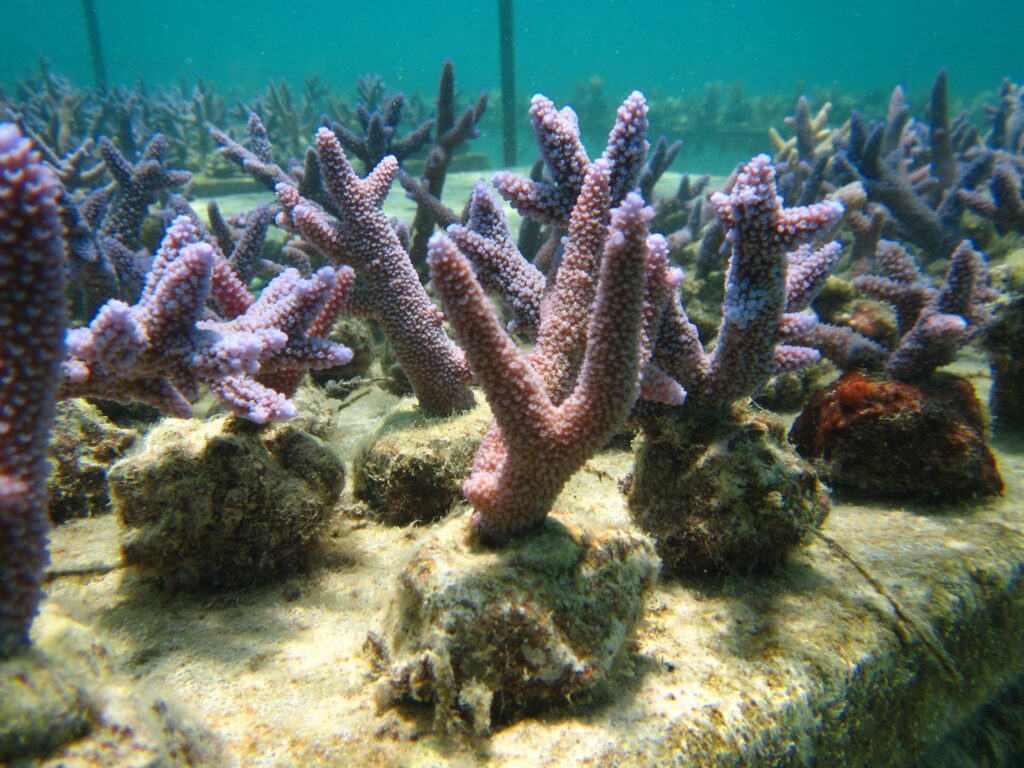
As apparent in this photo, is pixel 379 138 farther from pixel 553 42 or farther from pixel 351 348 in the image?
pixel 553 42

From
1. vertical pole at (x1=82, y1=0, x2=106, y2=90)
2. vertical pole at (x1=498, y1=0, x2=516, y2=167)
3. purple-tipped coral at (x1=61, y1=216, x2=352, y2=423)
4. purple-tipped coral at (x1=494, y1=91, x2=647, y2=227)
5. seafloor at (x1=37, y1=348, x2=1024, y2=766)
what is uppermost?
vertical pole at (x1=82, y1=0, x2=106, y2=90)

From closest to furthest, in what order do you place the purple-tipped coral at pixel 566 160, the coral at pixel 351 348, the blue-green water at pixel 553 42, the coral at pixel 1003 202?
the purple-tipped coral at pixel 566 160 < the coral at pixel 351 348 < the coral at pixel 1003 202 < the blue-green water at pixel 553 42

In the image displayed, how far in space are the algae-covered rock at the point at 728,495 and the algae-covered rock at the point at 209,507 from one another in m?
1.48

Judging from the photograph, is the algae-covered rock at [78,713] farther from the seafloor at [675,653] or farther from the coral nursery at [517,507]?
the seafloor at [675,653]

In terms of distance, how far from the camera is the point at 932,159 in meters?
7.00

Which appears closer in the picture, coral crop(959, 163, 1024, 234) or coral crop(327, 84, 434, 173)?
coral crop(959, 163, 1024, 234)

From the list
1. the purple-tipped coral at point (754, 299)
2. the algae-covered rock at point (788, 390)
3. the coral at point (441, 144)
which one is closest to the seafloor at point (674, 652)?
the purple-tipped coral at point (754, 299)

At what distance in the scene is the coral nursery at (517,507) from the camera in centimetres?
140

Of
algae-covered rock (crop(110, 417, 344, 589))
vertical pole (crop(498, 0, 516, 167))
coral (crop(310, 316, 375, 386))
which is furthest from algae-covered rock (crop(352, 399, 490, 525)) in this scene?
vertical pole (crop(498, 0, 516, 167))

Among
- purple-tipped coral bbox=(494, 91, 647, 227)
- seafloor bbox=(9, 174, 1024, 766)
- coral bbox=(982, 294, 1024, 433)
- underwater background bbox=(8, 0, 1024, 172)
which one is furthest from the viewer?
underwater background bbox=(8, 0, 1024, 172)

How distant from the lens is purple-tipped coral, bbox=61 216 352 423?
1694 millimetres

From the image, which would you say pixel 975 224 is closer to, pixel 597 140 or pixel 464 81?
pixel 597 140

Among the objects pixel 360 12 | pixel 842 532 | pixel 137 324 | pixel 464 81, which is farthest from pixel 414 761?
pixel 360 12

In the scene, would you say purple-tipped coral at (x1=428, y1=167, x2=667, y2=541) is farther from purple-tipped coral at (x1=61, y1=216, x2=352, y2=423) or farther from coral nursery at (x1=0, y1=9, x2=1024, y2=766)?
purple-tipped coral at (x1=61, y1=216, x2=352, y2=423)
